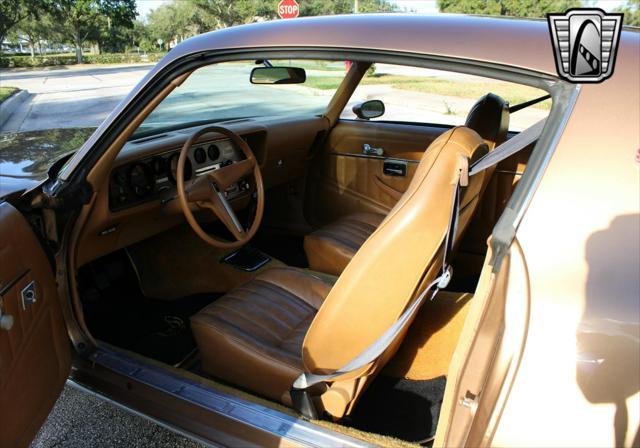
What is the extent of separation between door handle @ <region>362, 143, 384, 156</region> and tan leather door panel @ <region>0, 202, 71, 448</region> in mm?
2297

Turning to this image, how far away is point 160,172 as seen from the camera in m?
2.55

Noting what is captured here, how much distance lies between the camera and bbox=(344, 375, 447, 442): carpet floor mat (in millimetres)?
1684

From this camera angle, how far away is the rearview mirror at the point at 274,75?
242 centimetres

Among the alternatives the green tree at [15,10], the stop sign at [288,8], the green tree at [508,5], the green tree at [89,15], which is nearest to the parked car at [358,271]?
the stop sign at [288,8]

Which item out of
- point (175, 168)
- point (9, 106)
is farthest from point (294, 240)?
point (9, 106)

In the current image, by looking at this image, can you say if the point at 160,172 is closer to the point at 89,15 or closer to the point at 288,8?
the point at 288,8

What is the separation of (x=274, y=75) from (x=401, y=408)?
64.8 inches

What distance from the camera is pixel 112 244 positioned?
2.41m

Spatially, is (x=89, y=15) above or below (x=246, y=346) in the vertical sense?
above

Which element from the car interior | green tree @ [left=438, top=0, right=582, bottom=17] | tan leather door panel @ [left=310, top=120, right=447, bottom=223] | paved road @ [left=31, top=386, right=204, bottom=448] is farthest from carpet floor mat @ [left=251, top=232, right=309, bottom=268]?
green tree @ [left=438, top=0, right=582, bottom=17]

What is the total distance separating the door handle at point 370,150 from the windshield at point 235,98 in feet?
1.68

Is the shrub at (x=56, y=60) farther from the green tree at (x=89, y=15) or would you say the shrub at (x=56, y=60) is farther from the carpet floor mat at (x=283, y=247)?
the carpet floor mat at (x=283, y=247)

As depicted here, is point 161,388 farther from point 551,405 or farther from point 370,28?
point 370,28

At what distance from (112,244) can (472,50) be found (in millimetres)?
1921
